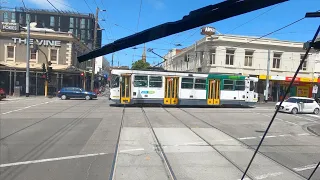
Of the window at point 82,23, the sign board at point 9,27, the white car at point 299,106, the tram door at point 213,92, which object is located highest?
the window at point 82,23

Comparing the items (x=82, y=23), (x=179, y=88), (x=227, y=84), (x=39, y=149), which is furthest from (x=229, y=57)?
(x=82, y=23)

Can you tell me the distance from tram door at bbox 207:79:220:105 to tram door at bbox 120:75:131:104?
732 centimetres

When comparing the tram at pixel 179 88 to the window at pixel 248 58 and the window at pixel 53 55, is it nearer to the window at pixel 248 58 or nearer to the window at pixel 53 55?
the window at pixel 248 58

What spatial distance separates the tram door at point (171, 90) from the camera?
2627cm

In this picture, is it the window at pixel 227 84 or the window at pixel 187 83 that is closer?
the window at pixel 187 83

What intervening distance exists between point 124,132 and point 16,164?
5.62 m

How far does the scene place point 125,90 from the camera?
25469 millimetres

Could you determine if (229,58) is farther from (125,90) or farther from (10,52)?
(10,52)

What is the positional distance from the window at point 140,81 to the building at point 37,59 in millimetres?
18406

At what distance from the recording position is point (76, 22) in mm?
97875

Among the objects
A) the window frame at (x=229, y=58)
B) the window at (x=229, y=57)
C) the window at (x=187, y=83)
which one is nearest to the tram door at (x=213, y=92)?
the window at (x=187, y=83)

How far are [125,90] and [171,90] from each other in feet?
13.3

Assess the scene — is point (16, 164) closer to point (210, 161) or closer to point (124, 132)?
point (210, 161)

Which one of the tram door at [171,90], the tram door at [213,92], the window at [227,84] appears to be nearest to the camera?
the tram door at [171,90]
